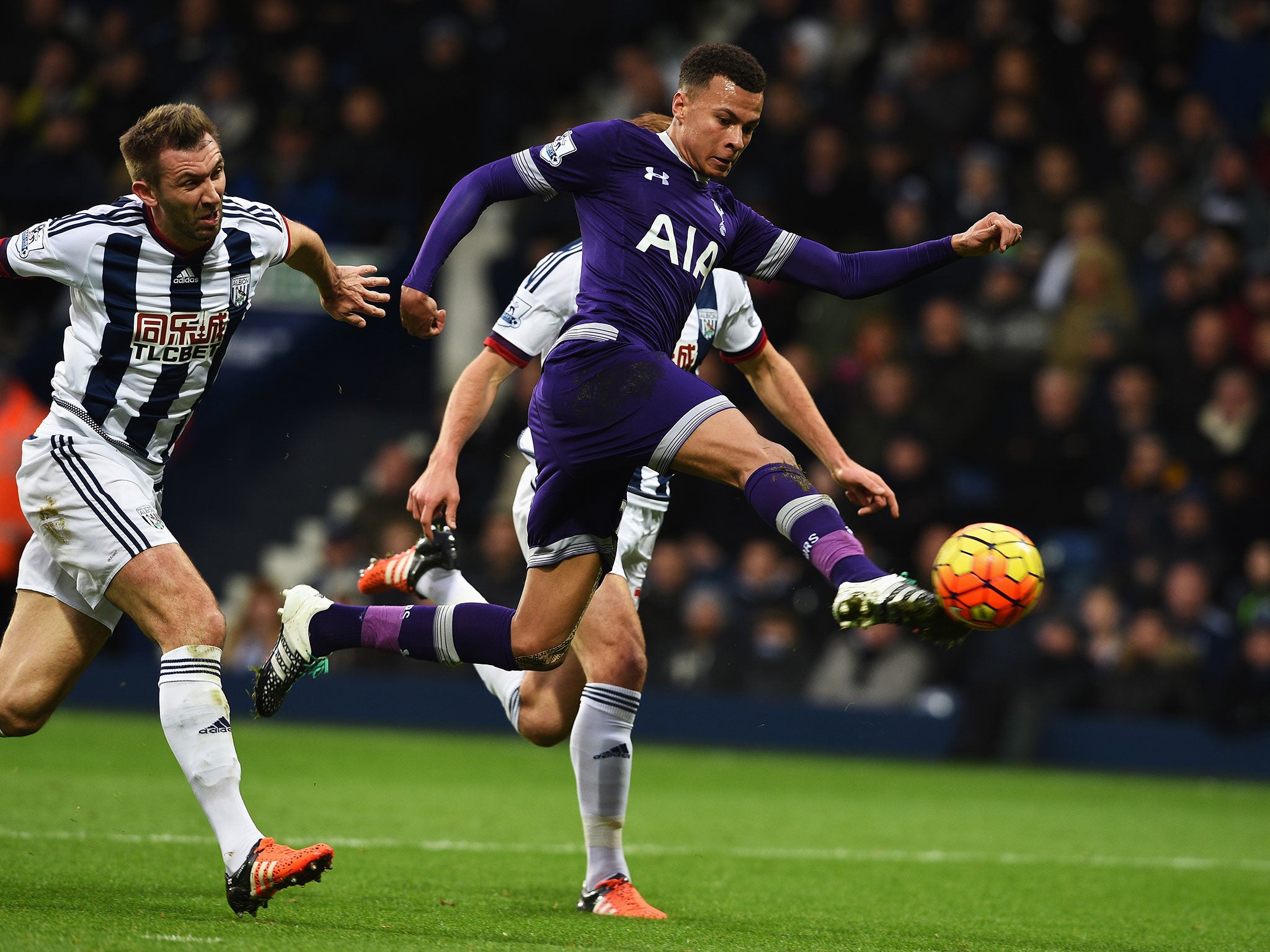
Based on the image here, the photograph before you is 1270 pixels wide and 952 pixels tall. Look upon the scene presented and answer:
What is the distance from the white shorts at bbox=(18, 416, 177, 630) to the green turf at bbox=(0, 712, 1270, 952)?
1007 mm

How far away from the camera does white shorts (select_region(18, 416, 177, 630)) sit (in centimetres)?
503

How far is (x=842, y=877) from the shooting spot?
6898 mm

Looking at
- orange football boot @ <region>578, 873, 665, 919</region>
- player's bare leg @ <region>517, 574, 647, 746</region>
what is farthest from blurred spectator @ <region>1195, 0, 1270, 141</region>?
orange football boot @ <region>578, 873, 665, 919</region>

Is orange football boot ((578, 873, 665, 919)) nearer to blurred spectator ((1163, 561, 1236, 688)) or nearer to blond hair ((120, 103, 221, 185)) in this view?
blond hair ((120, 103, 221, 185))

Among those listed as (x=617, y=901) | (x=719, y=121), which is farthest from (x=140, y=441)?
(x=617, y=901)

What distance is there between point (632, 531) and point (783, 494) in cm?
175

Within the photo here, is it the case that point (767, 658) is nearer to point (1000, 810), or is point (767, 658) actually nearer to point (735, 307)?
point (1000, 810)

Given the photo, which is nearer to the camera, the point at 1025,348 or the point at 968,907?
the point at 968,907

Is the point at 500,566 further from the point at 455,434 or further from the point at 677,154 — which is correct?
the point at 677,154

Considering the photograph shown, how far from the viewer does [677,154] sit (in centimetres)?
527

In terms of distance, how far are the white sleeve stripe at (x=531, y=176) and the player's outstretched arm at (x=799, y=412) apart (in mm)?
1207

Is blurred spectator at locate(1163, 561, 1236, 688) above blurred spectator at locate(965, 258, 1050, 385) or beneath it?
beneath

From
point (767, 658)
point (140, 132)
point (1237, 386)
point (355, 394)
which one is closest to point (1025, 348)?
point (1237, 386)

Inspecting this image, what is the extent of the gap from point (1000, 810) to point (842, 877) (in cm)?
303
